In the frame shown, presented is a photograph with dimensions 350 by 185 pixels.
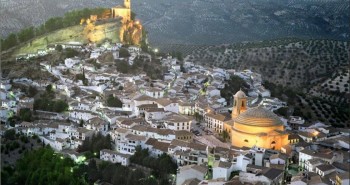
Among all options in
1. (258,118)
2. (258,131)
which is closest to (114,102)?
(258,118)

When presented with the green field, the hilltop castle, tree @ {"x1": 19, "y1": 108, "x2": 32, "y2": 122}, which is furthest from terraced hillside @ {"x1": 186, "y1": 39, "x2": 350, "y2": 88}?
tree @ {"x1": 19, "y1": 108, "x2": 32, "y2": 122}

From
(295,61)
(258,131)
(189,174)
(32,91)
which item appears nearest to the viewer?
(189,174)

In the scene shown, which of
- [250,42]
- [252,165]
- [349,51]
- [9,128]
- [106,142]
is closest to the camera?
[252,165]

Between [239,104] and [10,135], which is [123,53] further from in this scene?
[10,135]

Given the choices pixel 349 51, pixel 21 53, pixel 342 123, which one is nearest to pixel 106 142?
pixel 342 123

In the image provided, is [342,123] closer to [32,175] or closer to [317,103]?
[317,103]

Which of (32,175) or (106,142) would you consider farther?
(106,142)
